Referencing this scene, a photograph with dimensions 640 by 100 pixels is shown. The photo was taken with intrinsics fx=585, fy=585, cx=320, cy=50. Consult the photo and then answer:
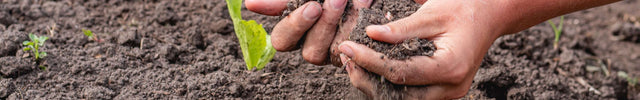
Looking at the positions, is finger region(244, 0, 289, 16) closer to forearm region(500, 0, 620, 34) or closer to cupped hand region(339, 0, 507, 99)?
cupped hand region(339, 0, 507, 99)

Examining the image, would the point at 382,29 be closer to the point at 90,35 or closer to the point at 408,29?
the point at 408,29

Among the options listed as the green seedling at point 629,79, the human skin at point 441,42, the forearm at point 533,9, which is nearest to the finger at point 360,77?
the human skin at point 441,42

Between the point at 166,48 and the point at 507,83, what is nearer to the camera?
the point at 166,48

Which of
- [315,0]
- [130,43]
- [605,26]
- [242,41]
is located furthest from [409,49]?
[605,26]

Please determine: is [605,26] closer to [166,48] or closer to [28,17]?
[166,48]

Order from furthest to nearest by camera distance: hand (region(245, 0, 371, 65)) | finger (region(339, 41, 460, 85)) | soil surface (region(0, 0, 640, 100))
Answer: soil surface (region(0, 0, 640, 100))
hand (region(245, 0, 371, 65))
finger (region(339, 41, 460, 85))

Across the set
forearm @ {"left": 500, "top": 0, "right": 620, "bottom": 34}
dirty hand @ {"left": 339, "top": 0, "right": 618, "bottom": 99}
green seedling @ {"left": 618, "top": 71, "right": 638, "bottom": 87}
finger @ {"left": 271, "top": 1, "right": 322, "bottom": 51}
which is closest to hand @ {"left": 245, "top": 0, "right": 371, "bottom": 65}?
finger @ {"left": 271, "top": 1, "right": 322, "bottom": 51}

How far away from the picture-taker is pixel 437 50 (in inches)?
67.1

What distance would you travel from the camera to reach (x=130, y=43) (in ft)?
8.14

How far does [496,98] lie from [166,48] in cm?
146

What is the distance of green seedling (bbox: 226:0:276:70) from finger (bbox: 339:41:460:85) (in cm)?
60

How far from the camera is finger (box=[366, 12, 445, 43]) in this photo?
1.69 m

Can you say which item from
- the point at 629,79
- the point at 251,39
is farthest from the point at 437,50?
the point at 629,79

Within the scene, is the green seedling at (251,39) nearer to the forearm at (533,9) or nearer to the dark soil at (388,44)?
the dark soil at (388,44)
